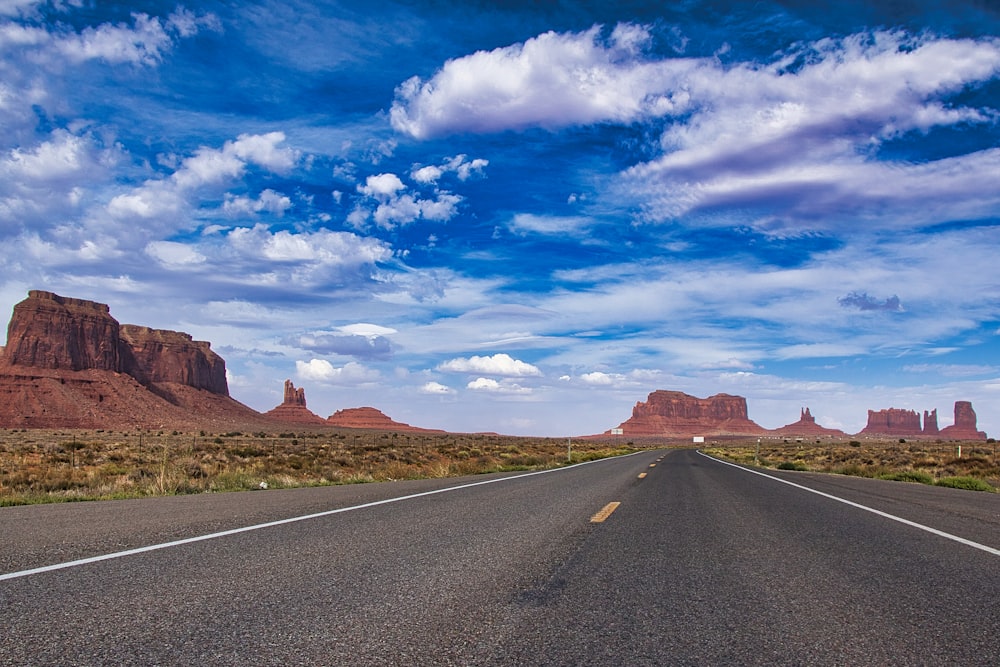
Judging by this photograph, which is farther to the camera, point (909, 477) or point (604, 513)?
point (909, 477)

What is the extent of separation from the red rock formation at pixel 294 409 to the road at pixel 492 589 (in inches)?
7295

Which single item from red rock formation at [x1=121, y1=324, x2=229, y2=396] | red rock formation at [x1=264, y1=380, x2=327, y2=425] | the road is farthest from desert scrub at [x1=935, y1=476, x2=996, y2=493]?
red rock formation at [x1=264, y1=380, x2=327, y2=425]

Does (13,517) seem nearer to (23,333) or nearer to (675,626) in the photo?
(675,626)

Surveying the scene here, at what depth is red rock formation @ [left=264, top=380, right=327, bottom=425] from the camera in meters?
186

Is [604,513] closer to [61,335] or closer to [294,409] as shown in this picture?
[61,335]

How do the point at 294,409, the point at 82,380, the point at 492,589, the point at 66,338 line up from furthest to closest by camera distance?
the point at 294,409 < the point at 66,338 < the point at 82,380 < the point at 492,589

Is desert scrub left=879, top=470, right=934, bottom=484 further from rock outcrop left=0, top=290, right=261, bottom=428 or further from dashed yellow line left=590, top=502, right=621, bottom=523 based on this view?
rock outcrop left=0, top=290, right=261, bottom=428

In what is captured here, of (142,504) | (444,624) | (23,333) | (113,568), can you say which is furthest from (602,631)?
(23,333)

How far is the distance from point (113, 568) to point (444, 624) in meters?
3.12

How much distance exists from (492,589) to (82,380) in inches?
5052

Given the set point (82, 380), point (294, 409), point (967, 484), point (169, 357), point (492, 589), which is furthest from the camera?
point (294, 409)

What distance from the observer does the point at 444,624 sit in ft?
13.2

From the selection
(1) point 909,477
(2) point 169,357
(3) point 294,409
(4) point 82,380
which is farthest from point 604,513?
(3) point 294,409

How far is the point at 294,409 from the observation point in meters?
190
